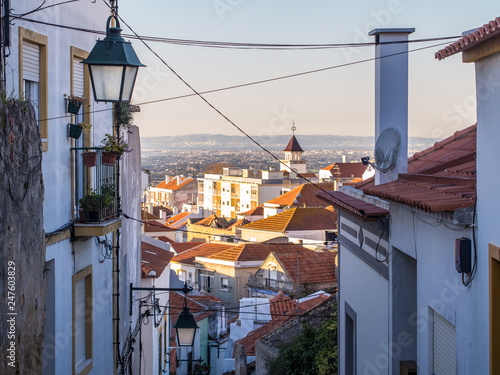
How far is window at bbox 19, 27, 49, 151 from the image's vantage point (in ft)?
24.6

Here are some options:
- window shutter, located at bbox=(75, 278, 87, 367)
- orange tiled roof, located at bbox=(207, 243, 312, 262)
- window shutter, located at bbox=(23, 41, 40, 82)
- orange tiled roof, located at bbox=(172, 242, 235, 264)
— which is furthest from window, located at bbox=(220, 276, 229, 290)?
window shutter, located at bbox=(23, 41, 40, 82)

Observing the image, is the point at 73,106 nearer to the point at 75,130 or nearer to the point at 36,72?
the point at 75,130

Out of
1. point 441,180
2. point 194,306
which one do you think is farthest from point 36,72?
point 194,306

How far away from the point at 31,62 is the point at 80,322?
159 inches

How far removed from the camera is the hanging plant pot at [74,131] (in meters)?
9.14

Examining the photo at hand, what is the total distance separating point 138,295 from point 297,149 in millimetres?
129987

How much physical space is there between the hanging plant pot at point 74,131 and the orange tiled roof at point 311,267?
83.2 ft

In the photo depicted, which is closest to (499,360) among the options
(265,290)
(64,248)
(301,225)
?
(64,248)

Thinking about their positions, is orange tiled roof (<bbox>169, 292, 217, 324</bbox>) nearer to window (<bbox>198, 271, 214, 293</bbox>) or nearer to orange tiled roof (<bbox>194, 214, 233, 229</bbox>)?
window (<bbox>198, 271, 214, 293</bbox>)

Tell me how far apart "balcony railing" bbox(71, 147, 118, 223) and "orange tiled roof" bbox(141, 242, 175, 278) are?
765cm

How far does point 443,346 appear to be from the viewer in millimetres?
6879

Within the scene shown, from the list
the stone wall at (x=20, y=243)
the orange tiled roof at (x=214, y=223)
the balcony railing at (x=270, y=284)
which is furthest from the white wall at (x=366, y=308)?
the orange tiled roof at (x=214, y=223)

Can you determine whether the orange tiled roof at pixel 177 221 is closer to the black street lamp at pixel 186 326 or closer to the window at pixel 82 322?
the black street lamp at pixel 186 326

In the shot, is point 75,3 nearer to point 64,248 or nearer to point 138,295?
point 64,248
